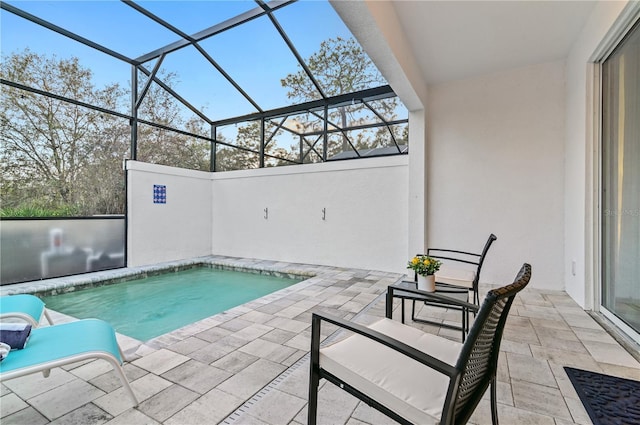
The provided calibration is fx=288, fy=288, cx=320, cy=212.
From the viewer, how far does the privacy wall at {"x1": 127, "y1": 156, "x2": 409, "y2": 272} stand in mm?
5258

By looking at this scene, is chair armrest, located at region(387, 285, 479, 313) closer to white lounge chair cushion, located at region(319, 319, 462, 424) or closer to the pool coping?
white lounge chair cushion, located at region(319, 319, 462, 424)

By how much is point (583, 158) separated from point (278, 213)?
5078 millimetres

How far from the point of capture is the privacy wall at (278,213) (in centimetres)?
526

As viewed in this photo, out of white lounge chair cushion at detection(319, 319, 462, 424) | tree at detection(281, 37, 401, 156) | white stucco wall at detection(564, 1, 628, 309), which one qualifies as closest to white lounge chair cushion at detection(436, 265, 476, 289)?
white stucco wall at detection(564, 1, 628, 309)

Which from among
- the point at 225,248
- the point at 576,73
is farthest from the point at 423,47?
the point at 225,248

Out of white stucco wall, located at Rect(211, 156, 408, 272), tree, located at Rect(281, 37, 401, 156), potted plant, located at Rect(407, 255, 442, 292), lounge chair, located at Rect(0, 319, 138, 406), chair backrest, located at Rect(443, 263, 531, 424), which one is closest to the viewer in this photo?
chair backrest, located at Rect(443, 263, 531, 424)

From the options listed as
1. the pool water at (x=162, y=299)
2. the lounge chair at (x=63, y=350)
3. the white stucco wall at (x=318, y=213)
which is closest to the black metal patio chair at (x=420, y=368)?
the lounge chair at (x=63, y=350)

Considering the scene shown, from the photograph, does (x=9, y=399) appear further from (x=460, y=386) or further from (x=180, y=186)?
(x=180, y=186)

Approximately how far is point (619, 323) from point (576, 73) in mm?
2777

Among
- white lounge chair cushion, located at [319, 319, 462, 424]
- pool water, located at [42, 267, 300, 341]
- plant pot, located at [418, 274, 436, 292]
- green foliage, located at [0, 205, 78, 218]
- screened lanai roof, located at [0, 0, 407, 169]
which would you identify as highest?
screened lanai roof, located at [0, 0, 407, 169]

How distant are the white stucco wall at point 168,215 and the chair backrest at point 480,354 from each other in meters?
6.25

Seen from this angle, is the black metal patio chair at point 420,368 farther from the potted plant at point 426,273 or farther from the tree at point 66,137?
the tree at point 66,137

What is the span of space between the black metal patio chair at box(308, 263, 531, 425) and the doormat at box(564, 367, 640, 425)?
0.72 m

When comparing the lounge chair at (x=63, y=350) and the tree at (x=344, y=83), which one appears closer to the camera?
the lounge chair at (x=63, y=350)
